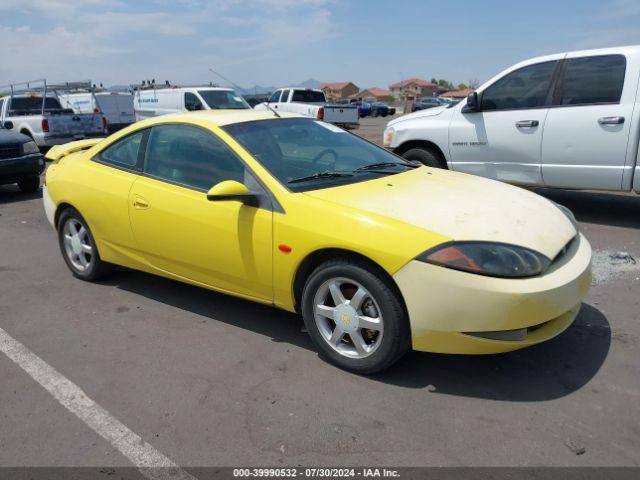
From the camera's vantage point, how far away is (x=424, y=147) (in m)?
7.64

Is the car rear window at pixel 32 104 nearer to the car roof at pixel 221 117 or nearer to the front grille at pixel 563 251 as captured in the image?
the car roof at pixel 221 117

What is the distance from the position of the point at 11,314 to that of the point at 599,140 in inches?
238

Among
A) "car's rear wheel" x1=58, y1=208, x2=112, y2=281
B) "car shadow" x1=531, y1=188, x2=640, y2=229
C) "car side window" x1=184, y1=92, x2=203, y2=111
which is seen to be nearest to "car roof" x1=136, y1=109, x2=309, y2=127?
"car's rear wheel" x1=58, y1=208, x2=112, y2=281

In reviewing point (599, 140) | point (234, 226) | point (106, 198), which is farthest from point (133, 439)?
point (599, 140)

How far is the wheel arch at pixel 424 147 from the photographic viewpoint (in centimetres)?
748

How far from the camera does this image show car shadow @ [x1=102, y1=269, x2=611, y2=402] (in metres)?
3.08

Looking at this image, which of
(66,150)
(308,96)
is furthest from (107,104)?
(66,150)

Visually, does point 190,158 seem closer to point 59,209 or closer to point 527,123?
point 59,209

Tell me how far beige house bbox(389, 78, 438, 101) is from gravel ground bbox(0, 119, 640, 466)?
112 metres

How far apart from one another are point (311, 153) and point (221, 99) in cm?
1315

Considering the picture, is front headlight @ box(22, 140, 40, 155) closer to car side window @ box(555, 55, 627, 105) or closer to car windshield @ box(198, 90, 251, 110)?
car windshield @ box(198, 90, 251, 110)

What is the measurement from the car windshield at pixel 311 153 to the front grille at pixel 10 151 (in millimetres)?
6914

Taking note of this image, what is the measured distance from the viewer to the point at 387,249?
2.97 m

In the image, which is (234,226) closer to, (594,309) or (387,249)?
(387,249)
